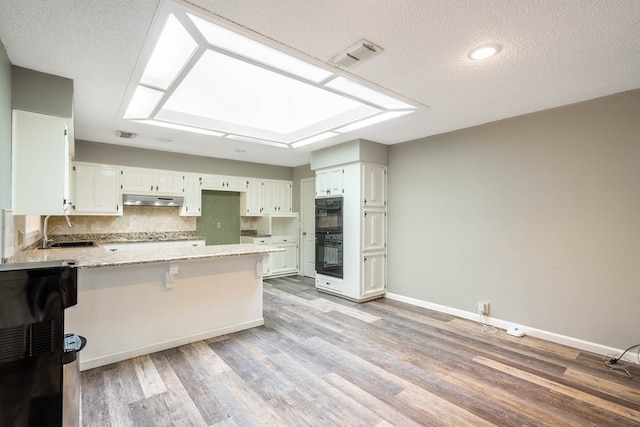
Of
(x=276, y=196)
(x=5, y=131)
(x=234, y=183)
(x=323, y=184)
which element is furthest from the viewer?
(x=276, y=196)

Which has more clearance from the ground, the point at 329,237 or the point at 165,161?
the point at 165,161

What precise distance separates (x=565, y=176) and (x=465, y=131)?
4.09ft

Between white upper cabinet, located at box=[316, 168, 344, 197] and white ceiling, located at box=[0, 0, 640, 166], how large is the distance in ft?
6.92

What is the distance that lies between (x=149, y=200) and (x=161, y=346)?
2.80 m

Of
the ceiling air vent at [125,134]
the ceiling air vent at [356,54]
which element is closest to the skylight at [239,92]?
the ceiling air vent at [356,54]

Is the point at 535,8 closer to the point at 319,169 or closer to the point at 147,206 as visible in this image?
the point at 319,169

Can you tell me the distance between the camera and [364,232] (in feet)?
→ 15.0

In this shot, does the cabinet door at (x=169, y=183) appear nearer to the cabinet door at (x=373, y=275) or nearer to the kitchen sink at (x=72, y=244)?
the kitchen sink at (x=72, y=244)

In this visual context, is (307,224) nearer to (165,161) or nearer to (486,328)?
(165,161)

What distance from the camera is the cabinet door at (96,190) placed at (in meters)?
4.40

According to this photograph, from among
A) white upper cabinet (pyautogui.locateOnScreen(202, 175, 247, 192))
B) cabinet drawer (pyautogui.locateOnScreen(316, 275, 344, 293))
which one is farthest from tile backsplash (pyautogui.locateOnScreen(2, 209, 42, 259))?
cabinet drawer (pyautogui.locateOnScreen(316, 275, 344, 293))

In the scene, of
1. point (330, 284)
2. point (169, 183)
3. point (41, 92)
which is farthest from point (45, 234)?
point (330, 284)

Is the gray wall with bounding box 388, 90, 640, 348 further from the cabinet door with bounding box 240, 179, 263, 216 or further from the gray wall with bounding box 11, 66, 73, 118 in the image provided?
the gray wall with bounding box 11, 66, 73, 118

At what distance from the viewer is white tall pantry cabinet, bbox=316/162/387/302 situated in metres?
4.54
